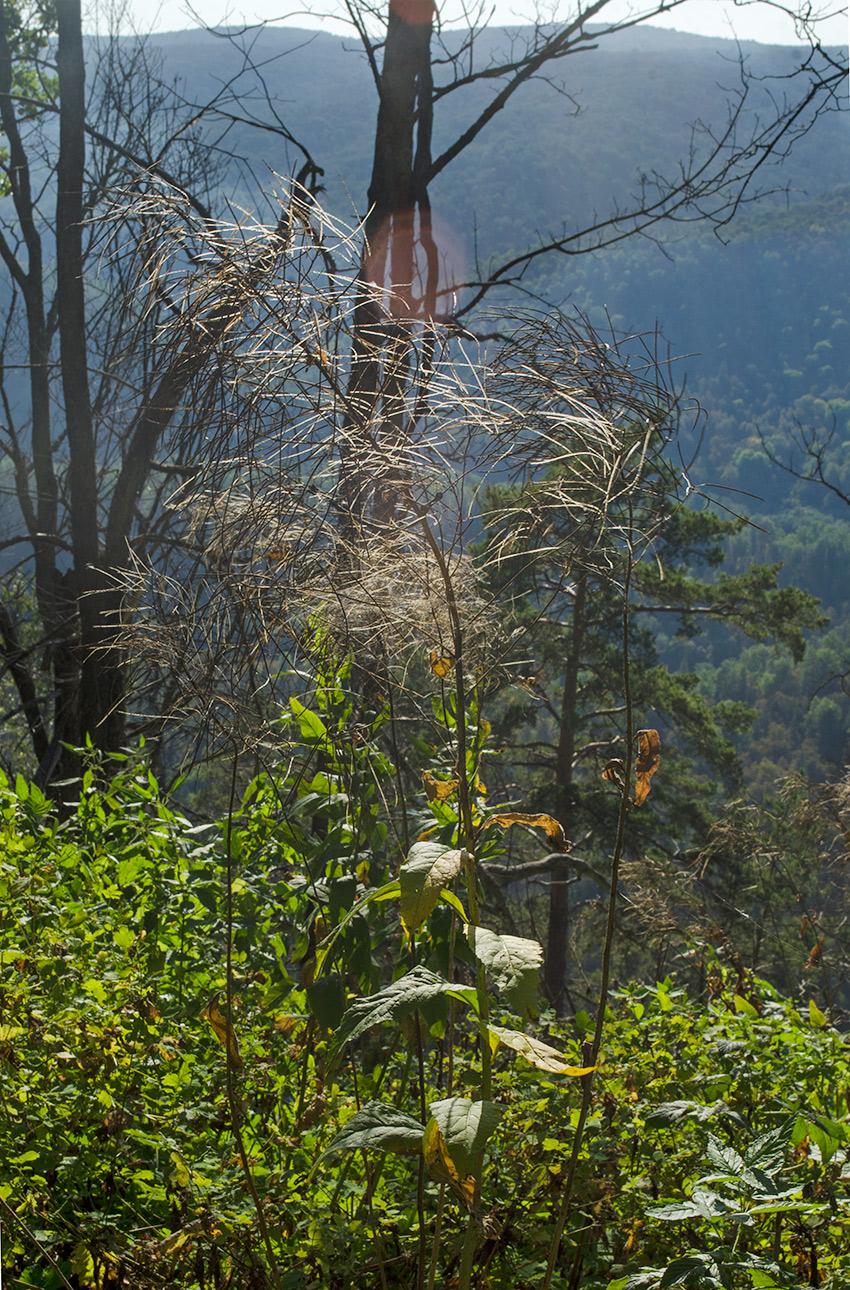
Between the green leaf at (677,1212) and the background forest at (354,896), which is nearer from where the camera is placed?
the green leaf at (677,1212)

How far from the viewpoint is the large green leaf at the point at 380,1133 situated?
116 centimetres

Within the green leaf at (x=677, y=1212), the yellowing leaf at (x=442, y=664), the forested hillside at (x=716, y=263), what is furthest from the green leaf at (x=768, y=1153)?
the forested hillside at (x=716, y=263)

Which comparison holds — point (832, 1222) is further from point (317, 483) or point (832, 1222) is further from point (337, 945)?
point (317, 483)

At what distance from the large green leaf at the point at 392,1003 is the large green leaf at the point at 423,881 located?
89 mm

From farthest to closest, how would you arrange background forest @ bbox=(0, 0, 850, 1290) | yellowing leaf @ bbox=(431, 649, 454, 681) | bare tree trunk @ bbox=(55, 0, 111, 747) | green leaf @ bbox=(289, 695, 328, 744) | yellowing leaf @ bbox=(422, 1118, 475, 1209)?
1. bare tree trunk @ bbox=(55, 0, 111, 747)
2. green leaf @ bbox=(289, 695, 328, 744)
3. yellowing leaf @ bbox=(431, 649, 454, 681)
4. background forest @ bbox=(0, 0, 850, 1290)
5. yellowing leaf @ bbox=(422, 1118, 475, 1209)

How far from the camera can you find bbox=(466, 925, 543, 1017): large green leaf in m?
1.10

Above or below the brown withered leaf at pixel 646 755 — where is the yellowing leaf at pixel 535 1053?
below

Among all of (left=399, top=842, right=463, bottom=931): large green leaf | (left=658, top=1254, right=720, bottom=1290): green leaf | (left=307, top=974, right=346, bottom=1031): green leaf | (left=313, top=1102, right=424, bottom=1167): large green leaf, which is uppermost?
(left=399, top=842, right=463, bottom=931): large green leaf

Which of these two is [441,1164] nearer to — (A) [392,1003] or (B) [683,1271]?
(A) [392,1003]

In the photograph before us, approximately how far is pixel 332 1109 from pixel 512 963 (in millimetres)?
940

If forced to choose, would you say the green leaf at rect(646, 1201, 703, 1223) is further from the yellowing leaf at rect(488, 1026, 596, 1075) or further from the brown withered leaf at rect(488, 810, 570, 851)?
the brown withered leaf at rect(488, 810, 570, 851)

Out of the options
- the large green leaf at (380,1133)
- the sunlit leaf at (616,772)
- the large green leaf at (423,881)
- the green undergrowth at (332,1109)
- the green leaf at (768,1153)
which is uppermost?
the sunlit leaf at (616,772)

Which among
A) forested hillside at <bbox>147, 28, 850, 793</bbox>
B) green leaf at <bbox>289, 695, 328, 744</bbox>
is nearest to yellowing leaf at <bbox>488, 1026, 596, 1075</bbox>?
green leaf at <bbox>289, 695, 328, 744</bbox>

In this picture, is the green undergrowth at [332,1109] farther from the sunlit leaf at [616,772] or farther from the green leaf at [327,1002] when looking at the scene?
the sunlit leaf at [616,772]
